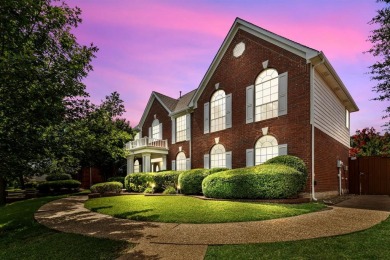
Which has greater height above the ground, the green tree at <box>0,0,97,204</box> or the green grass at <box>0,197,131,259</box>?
the green tree at <box>0,0,97,204</box>

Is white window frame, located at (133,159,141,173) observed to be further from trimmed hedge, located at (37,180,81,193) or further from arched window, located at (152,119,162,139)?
trimmed hedge, located at (37,180,81,193)

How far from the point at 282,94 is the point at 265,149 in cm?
317

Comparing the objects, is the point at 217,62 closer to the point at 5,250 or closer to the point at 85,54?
the point at 85,54

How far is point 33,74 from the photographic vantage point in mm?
6301

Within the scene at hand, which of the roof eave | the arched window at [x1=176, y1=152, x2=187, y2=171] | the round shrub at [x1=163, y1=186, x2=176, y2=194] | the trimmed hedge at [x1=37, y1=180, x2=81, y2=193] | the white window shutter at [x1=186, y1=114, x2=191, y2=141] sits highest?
the roof eave

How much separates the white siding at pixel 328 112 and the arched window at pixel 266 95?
2.03m

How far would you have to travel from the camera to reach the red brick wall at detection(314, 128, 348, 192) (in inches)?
509

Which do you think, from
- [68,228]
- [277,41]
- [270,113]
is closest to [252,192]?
[270,113]

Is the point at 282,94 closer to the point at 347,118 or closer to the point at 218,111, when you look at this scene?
the point at 218,111

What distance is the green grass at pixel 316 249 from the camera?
4445 millimetres

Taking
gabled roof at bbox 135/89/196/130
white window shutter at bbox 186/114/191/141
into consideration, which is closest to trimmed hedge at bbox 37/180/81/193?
gabled roof at bbox 135/89/196/130

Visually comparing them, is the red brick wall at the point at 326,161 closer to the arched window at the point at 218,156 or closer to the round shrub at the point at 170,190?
the arched window at the point at 218,156

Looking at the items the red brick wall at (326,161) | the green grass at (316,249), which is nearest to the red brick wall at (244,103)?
the red brick wall at (326,161)

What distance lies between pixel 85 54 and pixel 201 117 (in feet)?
37.0
